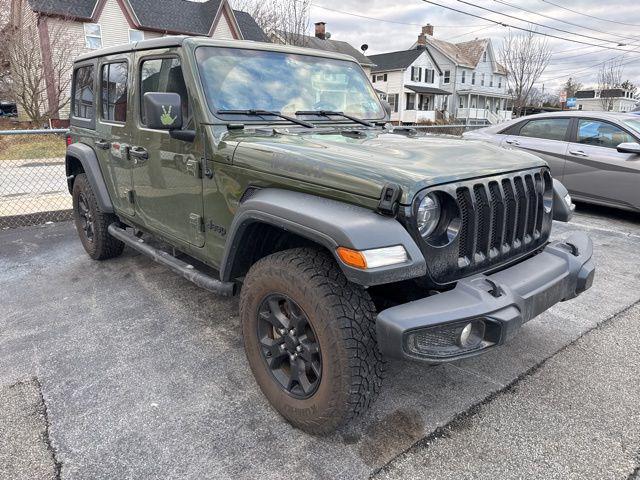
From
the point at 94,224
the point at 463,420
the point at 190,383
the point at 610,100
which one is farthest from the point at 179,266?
the point at 610,100

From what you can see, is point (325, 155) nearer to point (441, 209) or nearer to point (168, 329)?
point (441, 209)

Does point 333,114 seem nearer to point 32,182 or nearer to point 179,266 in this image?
point 179,266

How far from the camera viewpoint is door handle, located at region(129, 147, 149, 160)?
3.44m

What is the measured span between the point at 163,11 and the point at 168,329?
2554cm

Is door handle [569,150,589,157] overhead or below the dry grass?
overhead

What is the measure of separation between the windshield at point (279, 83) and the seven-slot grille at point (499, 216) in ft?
4.65

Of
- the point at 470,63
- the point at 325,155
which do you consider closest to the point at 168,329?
the point at 325,155

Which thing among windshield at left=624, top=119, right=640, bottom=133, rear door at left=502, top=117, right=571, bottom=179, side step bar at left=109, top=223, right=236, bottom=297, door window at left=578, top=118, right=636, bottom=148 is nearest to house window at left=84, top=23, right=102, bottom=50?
rear door at left=502, top=117, right=571, bottom=179

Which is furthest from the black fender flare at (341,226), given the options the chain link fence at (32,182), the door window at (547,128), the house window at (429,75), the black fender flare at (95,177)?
the house window at (429,75)

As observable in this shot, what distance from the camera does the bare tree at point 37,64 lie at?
696 inches

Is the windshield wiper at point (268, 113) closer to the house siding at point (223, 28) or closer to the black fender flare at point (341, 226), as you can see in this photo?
the black fender flare at point (341, 226)

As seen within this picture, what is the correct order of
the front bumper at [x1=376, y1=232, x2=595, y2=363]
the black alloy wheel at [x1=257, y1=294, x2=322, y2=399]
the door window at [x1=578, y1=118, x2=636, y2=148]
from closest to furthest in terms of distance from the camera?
the front bumper at [x1=376, y1=232, x2=595, y2=363] → the black alloy wheel at [x1=257, y1=294, x2=322, y2=399] → the door window at [x1=578, y1=118, x2=636, y2=148]

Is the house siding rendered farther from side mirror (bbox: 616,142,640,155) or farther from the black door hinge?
the black door hinge

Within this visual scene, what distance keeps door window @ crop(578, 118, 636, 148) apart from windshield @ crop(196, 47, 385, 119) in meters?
4.37
